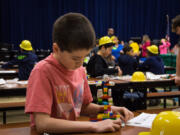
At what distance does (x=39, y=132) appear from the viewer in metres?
1.14

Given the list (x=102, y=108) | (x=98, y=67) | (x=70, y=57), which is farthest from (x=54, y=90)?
(x=98, y=67)

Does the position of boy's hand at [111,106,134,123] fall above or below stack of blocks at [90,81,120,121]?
below

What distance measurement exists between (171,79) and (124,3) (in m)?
11.1

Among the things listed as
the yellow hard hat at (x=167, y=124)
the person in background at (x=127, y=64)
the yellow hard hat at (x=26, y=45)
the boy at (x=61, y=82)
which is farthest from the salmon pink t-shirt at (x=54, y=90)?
the person in background at (x=127, y=64)

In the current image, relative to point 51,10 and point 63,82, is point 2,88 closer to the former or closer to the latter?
point 63,82

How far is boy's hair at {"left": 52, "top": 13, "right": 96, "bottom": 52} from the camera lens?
1.11 m

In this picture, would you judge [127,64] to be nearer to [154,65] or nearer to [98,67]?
[154,65]

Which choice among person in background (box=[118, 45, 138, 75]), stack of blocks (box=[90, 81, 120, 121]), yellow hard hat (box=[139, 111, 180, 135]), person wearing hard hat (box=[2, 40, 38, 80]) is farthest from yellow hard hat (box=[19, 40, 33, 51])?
yellow hard hat (box=[139, 111, 180, 135])

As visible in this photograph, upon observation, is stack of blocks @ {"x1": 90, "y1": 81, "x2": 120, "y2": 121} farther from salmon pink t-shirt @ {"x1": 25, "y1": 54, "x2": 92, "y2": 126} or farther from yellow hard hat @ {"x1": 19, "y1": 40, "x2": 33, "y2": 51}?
yellow hard hat @ {"x1": 19, "y1": 40, "x2": 33, "y2": 51}

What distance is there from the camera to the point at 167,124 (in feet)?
3.02

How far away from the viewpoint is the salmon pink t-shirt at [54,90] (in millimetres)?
1134

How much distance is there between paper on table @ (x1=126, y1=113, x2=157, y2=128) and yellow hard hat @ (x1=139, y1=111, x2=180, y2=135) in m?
0.30

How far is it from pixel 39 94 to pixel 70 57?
237mm

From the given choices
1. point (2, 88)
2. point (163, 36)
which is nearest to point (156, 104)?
point (2, 88)
